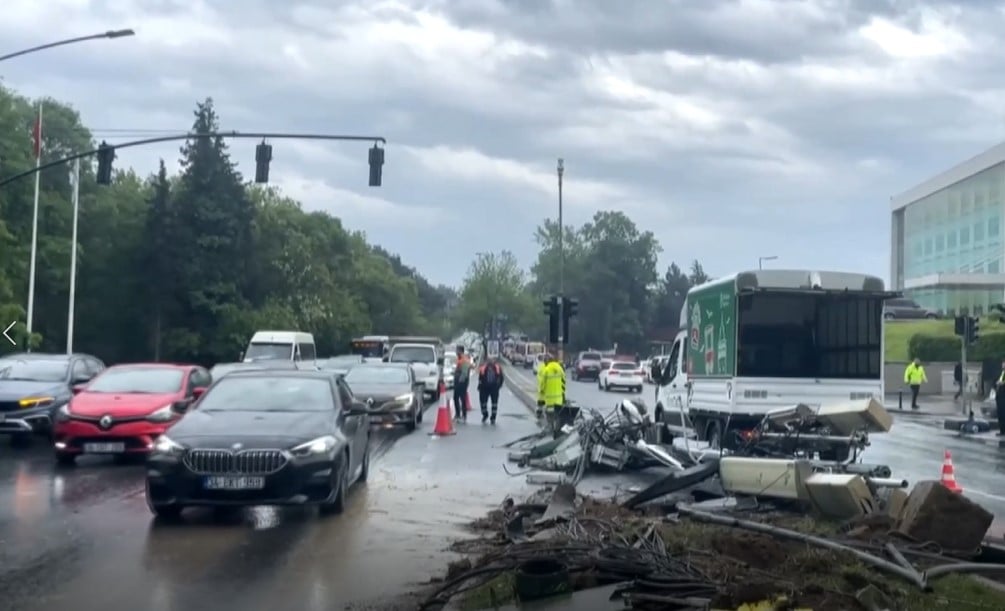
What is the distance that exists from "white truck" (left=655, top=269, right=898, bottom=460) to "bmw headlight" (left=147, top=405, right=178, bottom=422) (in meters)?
7.82

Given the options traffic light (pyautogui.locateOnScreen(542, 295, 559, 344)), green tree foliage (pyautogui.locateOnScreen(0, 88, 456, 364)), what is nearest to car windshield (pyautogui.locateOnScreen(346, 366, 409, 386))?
traffic light (pyautogui.locateOnScreen(542, 295, 559, 344))

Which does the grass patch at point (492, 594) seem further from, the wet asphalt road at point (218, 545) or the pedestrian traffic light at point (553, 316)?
the pedestrian traffic light at point (553, 316)

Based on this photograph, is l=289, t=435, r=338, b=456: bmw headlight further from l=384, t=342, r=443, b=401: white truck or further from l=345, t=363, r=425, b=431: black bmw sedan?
l=384, t=342, r=443, b=401: white truck

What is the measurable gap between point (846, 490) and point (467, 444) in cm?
1347

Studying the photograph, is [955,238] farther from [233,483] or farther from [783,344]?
[233,483]

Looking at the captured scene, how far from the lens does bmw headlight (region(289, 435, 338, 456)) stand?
41.8 ft

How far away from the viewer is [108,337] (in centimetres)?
7744

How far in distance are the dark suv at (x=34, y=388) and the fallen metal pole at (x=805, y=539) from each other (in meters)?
13.2

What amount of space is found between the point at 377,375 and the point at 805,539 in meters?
21.6

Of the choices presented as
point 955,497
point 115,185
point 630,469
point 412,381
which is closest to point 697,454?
point 630,469

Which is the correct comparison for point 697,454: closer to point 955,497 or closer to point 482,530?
point 482,530

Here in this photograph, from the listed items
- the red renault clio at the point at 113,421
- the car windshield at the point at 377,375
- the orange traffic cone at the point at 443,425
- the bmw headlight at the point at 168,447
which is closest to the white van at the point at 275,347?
the car windshield at the point at 377,375

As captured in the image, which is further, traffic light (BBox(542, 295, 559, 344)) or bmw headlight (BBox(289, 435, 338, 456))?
traffic light (BBox(542, 295, 559, 344))

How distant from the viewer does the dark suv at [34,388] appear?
21656 millimetres
